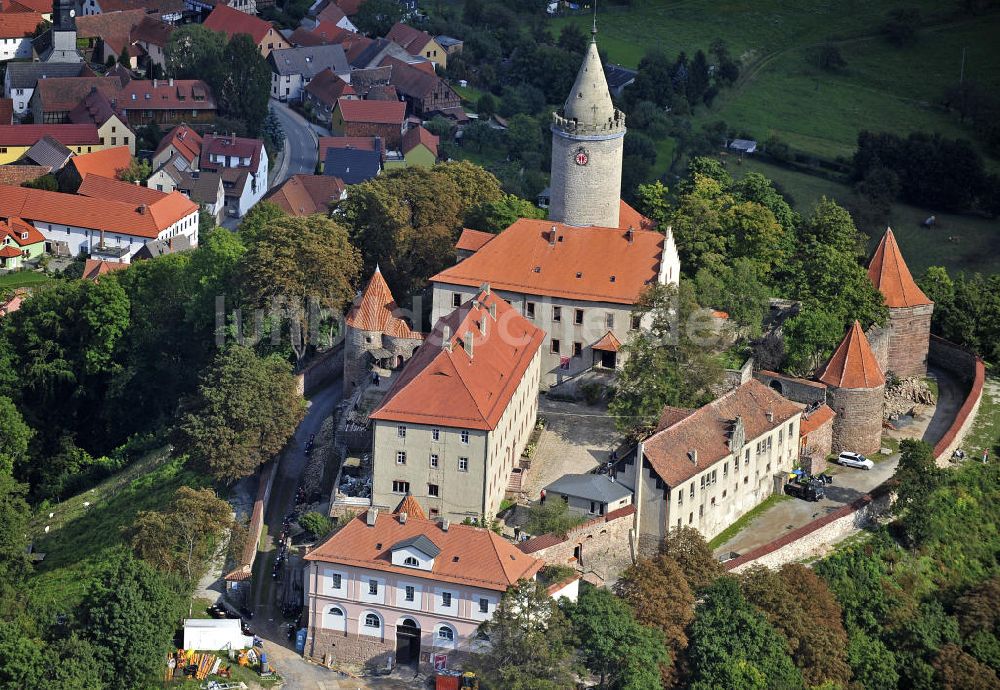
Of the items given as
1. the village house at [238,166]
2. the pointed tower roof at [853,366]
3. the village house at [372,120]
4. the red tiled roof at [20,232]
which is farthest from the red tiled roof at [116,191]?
the pointed tower roof at [853,366]

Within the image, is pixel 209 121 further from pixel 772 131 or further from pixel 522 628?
pixel 522 628

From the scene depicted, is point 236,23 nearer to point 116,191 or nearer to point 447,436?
point 116,191

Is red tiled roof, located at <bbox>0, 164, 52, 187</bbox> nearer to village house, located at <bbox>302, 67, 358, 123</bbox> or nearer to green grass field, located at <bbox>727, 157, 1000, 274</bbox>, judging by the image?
village house, located at <bbox>302, 67, 358, 123</bbox>

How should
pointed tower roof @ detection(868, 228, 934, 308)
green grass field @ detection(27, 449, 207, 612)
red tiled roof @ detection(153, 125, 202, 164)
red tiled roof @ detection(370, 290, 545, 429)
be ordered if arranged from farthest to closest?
red tiled roof @ detection(153, 125, 202, 164), pointed tower roof @ detection(868, 228, 934, 308), green grass field @ detection(27, 449, 207, 612), red tiled roof @ detection(370, 290, 545, 429)

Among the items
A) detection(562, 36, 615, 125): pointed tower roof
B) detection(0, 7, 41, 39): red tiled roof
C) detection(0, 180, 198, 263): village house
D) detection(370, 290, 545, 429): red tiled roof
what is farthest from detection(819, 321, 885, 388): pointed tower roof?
detection(0, 7, 41, 39): red tiled roof

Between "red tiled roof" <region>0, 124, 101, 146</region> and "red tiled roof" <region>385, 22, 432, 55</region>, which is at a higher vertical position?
"red tiled roof" <region>385, 22, 432, 55</region>

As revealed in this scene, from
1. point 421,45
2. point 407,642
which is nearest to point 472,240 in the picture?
point 407,642

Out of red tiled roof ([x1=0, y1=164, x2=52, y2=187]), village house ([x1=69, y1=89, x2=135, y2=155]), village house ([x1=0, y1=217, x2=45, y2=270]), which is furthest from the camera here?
village house ([x1=69, y1=89, x2=135, y2=155])
